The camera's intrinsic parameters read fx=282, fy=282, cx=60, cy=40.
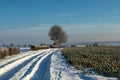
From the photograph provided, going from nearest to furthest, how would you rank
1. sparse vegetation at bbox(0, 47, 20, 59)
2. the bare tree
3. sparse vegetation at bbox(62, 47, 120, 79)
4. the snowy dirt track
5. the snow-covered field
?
1. the snow-covered field
2. the snowy dirt track
3. sparse vegetation at bbox(62, 47, 120, 79)
4. sparse vegetation at bbox(0, 47, 20, 59)
5. the bare tree

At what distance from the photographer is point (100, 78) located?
12.6 meters

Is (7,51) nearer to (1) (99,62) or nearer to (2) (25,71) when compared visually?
(1) (99,62)

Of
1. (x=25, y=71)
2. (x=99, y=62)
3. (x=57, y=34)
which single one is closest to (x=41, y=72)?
(x=25, y=71)

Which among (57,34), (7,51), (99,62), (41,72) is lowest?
(41,72)

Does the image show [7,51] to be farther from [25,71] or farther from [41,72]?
[41,72]

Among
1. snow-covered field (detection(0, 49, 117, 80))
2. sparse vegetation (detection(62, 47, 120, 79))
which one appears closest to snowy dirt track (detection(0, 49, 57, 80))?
snow-covered field (detection(0, 49, 117, 80))

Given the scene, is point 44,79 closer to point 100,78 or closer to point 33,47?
point 100,78

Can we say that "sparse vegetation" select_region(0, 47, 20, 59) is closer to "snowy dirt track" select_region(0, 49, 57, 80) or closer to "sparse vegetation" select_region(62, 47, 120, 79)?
"sparse vegetation" select_region(62, 47, 120, 79)

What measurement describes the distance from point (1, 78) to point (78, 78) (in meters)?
3.63

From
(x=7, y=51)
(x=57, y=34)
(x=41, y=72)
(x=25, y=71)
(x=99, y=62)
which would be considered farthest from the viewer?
(x=57, y=34)

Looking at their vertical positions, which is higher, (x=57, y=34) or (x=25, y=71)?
(x=57, y=34)

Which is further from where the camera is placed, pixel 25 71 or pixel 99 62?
pixel 99 62

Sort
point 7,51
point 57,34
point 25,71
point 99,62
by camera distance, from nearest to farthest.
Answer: point 25,71 → point 99,62 → point 7,51 → point 57,34

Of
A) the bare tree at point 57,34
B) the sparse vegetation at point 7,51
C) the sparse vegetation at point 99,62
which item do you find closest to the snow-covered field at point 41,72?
the sparse vegetation at point 99,62
